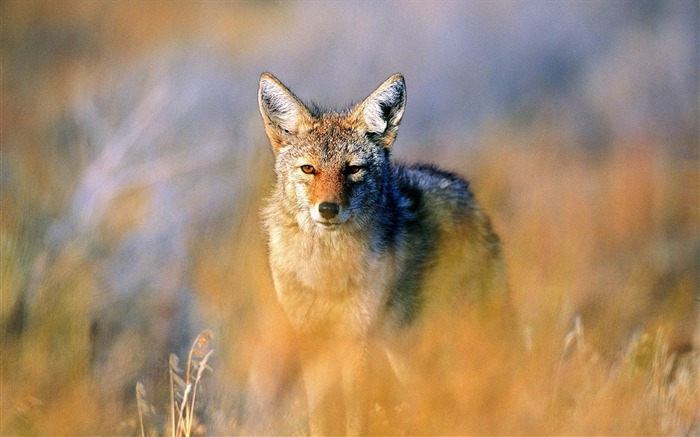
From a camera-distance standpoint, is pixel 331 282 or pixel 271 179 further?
pixel 271 179

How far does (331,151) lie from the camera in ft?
19.0

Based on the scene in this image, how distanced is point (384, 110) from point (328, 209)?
36.3 inches

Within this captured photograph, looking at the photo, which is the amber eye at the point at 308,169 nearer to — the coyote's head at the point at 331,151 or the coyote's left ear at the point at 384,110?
the coyote's head at the point at 331,151

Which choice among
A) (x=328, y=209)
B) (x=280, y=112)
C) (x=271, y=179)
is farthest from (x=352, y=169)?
(x=271, y=179)

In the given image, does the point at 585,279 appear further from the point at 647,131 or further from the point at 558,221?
the point at 647,131

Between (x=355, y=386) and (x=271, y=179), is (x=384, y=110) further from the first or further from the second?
(x=355, y=386)

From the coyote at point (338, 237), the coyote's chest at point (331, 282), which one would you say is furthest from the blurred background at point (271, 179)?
the coyote's chest at point (331, 282)

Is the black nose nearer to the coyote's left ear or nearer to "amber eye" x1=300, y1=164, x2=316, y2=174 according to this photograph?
"amber eye" x1=300, y1=164, x2=316, y2=174

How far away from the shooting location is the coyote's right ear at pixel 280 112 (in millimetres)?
5953

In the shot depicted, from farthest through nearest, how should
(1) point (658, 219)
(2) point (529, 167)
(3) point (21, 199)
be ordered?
1. (2) point (529, 167)
2. (1) point (658, 219)
3. (3) point (21, 199)

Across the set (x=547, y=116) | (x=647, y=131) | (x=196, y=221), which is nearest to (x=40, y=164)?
(x=196, y=221)

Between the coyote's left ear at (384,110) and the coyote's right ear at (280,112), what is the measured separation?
13.7 inches

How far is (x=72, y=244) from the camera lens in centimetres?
765

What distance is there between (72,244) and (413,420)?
351cm
